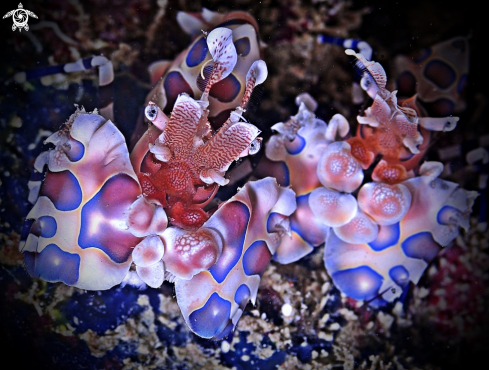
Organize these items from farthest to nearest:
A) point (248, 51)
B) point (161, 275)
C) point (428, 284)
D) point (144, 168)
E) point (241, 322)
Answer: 1. point (428, 284)
2. point (241, 322)
3. point (248, 51)
4. point (144, 168)
5. point (161, 275)

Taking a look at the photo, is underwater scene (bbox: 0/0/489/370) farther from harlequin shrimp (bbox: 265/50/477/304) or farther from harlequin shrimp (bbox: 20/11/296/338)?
harlequin shrimp (bbox: 20/11/296/338)

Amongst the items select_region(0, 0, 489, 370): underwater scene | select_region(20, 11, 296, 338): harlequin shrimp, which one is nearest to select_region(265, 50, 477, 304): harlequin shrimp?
select_region(0, 0, 489, 370): underwater scene

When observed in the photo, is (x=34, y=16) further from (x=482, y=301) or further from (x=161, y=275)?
(x=482, y=301)

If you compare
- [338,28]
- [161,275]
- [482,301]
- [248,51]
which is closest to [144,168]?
[161,275]

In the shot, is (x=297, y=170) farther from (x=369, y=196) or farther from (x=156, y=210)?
(x=156, y=210)

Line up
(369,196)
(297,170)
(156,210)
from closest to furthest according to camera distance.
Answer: (156,210), (369,196), (297,170)

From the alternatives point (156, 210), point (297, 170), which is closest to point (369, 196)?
point (297, 170)
